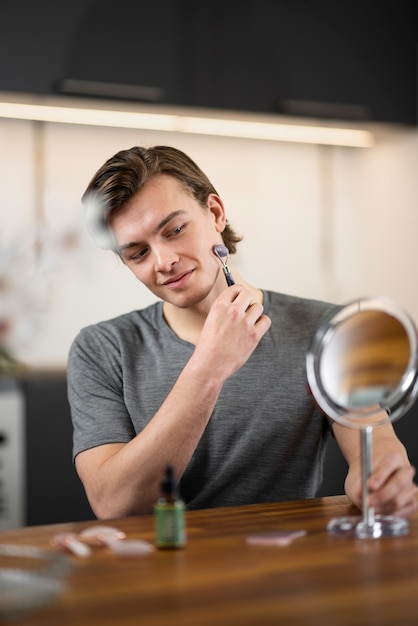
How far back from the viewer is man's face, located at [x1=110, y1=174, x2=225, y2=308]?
1854mm

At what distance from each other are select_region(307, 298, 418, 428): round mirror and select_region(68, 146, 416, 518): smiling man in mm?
307

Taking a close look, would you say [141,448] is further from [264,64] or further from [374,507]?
[264,64]

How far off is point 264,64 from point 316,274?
0.83m

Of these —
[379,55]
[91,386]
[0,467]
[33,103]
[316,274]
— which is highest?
[379,55]

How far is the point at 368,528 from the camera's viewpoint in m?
1.27

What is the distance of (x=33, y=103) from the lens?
318 centimetres

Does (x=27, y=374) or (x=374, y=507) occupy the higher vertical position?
(x=27, y=374)

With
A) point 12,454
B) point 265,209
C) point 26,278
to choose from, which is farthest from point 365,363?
point 265,209

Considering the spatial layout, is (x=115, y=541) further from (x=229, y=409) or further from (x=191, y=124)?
(x=191, y=124)

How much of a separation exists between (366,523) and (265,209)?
2.54 m

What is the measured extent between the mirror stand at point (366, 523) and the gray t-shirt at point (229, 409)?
0.49 meters

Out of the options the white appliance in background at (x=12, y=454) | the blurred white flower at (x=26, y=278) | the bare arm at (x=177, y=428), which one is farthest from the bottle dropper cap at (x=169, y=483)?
the blurred white flower at (x=26, y=278)

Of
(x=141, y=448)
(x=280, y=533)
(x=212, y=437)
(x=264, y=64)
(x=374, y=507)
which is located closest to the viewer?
(x=280, y=533)

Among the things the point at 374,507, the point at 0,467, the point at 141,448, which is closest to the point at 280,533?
the point at 374,507
